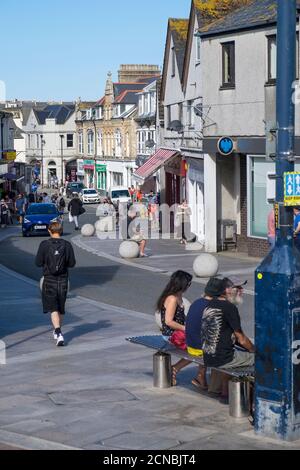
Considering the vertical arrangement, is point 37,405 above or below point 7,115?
below

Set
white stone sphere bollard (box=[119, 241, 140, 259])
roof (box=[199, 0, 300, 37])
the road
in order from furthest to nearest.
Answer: white stone sphere bollard (box=[119, 241, 140, 259]) → roof (box=[199, 0, 300, 37]) → the road

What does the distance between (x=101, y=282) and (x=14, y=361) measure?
32.0 feet

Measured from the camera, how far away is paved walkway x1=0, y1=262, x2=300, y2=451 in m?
9.05

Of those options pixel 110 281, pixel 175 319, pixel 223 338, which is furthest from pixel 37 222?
pixel 223 338

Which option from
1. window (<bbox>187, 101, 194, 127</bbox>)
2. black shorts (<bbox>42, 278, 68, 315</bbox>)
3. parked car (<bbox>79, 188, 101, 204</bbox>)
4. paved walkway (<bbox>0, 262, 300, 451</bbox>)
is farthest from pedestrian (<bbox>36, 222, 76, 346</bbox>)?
parked car (<bbox>79, 188, 101, 204</bbox>)

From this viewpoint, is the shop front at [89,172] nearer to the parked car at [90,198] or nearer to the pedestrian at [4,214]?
the parked car at [90,198]

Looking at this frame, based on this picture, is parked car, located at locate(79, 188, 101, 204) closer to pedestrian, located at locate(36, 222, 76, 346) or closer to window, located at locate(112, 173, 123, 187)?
window, located at locate(112, 173, 123, 187)

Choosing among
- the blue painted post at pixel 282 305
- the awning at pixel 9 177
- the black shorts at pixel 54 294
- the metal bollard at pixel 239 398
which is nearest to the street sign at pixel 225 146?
the black shorts at pixel 54 294

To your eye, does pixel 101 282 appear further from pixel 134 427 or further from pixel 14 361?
pixel 134 427

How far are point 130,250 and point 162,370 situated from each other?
1723 centimetres

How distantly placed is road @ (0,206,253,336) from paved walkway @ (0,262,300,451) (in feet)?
9.26

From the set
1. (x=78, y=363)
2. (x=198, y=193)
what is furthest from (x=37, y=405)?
(x=198, y=193)

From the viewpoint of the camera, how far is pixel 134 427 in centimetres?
950
